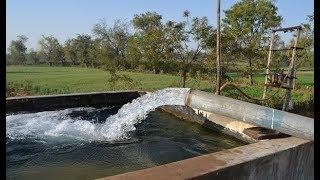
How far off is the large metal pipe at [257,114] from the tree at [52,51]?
57.2 m

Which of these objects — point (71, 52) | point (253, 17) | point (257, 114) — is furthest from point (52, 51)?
point (257, 114)

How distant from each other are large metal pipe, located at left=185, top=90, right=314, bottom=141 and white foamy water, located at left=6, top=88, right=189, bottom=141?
60 centimetres

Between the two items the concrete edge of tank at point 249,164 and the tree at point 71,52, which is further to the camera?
the tree at point 71,52

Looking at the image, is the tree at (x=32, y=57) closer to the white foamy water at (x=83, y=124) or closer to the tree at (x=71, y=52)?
the tree at (x=71, y=52)

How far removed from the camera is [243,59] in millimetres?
22000

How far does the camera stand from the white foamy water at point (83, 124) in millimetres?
7195

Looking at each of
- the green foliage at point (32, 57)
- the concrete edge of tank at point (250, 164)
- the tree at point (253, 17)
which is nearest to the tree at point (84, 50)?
the green foliage at point (32, 57)

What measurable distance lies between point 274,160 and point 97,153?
307 cm

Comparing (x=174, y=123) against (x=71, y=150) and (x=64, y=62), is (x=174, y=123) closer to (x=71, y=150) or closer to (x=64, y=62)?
(x=71, y=150)

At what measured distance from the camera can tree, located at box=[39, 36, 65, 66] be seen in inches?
2445

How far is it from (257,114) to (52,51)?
6167 centimetres

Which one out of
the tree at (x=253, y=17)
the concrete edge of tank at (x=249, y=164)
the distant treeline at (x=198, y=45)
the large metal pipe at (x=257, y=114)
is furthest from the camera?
the tree at (x=253, y=17)

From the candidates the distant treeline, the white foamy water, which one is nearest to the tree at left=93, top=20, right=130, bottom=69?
the distant treeline

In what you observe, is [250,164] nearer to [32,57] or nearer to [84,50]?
[84,50]
